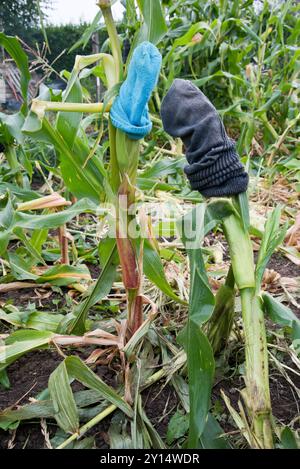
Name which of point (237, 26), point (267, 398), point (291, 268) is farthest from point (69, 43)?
point (267, 398)

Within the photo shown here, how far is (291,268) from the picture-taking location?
1121 millimetres

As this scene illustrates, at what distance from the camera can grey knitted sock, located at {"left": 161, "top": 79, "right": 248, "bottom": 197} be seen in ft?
1.80

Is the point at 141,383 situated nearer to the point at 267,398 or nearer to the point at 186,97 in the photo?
the point at 267,398

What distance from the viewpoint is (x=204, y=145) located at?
21.7 inches

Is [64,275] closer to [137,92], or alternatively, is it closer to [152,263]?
[152,263]

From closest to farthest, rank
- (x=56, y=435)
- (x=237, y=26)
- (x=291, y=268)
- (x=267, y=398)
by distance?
(x=267, y=398)
(x=56, y=435)
(x=291, y=268)
(x=237, y=26)

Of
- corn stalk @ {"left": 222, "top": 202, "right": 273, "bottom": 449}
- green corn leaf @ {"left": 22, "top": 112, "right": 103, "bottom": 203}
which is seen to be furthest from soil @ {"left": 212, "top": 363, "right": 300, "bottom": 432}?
green corn leaf @ {"left": 22, "top": 112, "right": 103, "bottom": 203}

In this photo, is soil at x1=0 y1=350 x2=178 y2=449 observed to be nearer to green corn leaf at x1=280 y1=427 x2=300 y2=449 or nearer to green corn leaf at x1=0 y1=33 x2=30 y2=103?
green corn leaf at x1=280 y1=427 x2=300 y2=449

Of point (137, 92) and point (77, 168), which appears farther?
point (77, 168)

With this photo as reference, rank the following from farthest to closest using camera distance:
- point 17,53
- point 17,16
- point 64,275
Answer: point 17,16, point 64,275, point 17,53

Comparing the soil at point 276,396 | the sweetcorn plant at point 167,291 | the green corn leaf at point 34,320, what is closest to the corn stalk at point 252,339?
the sweetcorn plant at point 167,291

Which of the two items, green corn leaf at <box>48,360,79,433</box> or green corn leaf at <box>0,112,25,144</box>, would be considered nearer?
green corn leaf at <box>48,360,79,433</box>

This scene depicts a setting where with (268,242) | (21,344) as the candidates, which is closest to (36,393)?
(21,344)

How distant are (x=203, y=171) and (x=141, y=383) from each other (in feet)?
1.09
